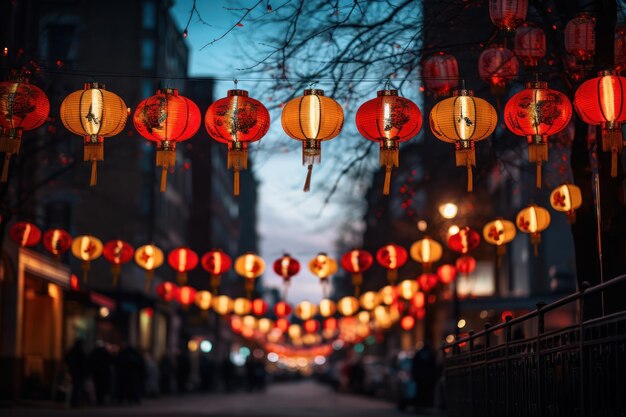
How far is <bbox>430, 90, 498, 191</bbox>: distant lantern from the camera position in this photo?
1512 cm

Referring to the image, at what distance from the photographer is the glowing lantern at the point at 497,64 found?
17.6 meters

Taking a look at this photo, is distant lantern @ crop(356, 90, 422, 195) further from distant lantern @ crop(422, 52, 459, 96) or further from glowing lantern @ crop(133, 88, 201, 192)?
distant lantern @ crop(422, 52, 459, 96)

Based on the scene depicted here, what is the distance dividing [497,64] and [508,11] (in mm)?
2015

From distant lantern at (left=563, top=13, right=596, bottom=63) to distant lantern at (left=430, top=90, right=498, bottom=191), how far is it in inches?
74.2

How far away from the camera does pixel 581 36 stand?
638 inches

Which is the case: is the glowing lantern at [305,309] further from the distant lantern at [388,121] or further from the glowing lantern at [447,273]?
the distant lantern at [388,121]

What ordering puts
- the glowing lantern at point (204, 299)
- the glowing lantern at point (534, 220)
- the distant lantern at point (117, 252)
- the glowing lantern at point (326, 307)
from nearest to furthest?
the glowing lantern at point (534, 220), the distant lantern at point (117, 252), the glowing lantern at point (204, 299), the glowing lantern at point (326, 307)

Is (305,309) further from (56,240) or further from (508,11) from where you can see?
(508,11)

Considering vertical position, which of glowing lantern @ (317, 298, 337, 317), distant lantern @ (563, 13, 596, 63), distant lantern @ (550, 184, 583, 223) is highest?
distant lantern @ (563, 13, 596, 63)

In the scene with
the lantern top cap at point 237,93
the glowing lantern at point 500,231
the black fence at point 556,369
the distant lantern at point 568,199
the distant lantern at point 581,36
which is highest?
the distant lantern at point 581,36

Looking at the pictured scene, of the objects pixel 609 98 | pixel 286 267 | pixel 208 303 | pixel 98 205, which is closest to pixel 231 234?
pixel 98 205

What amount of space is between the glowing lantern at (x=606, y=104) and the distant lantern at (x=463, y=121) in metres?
1.34

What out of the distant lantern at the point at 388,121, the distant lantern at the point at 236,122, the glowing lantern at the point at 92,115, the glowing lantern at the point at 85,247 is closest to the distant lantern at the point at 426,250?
the glowing lantern at the point at 85,247

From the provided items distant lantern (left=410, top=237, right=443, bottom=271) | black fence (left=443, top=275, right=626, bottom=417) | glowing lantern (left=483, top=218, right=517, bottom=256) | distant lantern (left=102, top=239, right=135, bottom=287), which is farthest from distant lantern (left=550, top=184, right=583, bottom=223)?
distant lantern (left=102, top=239, right=135, bottom=287)
